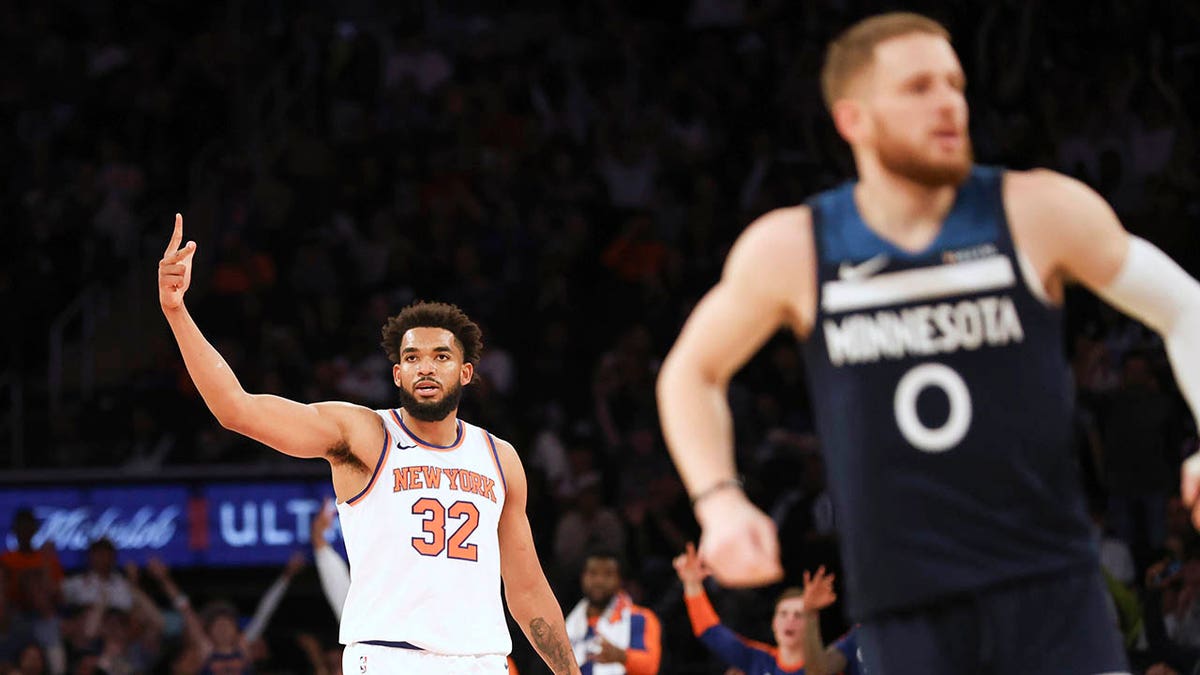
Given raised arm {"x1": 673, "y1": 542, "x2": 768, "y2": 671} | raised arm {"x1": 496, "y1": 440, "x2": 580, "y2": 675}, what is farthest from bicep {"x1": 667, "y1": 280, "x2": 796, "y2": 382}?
raised arm {"x1": 673, "y1": 542, "x2": 768, "y2": 671}

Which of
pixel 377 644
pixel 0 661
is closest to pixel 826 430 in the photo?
pixel 377 644

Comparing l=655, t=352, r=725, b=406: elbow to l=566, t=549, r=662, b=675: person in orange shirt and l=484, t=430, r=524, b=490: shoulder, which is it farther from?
l=566, t=549, r=662, b=675: person in orange shirt

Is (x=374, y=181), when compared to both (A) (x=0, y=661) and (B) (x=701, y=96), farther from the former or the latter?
(A) (x=0, y=661)

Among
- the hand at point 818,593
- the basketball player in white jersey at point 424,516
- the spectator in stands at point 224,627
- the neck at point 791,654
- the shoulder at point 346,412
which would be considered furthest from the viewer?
the spectator in stands at point 224,627

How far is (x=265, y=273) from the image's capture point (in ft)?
52.1

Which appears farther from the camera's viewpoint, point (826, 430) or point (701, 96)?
point (701, 96)

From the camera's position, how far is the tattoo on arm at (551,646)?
6.98 meters

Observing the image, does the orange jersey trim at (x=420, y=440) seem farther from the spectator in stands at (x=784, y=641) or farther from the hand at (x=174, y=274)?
the spectator in stands at (x=784, y=641)

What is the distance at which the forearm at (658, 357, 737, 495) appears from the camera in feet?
12.8

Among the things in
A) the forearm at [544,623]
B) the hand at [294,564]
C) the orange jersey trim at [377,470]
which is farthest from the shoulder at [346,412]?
the hand at [294,564]

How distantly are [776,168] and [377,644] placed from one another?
10443 mm

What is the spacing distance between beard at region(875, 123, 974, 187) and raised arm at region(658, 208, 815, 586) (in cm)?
24

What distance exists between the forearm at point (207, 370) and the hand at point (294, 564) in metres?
7.14

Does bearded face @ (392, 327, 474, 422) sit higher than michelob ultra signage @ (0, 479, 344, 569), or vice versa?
michelob ultra signage @ (0, 479, 344, 569)
